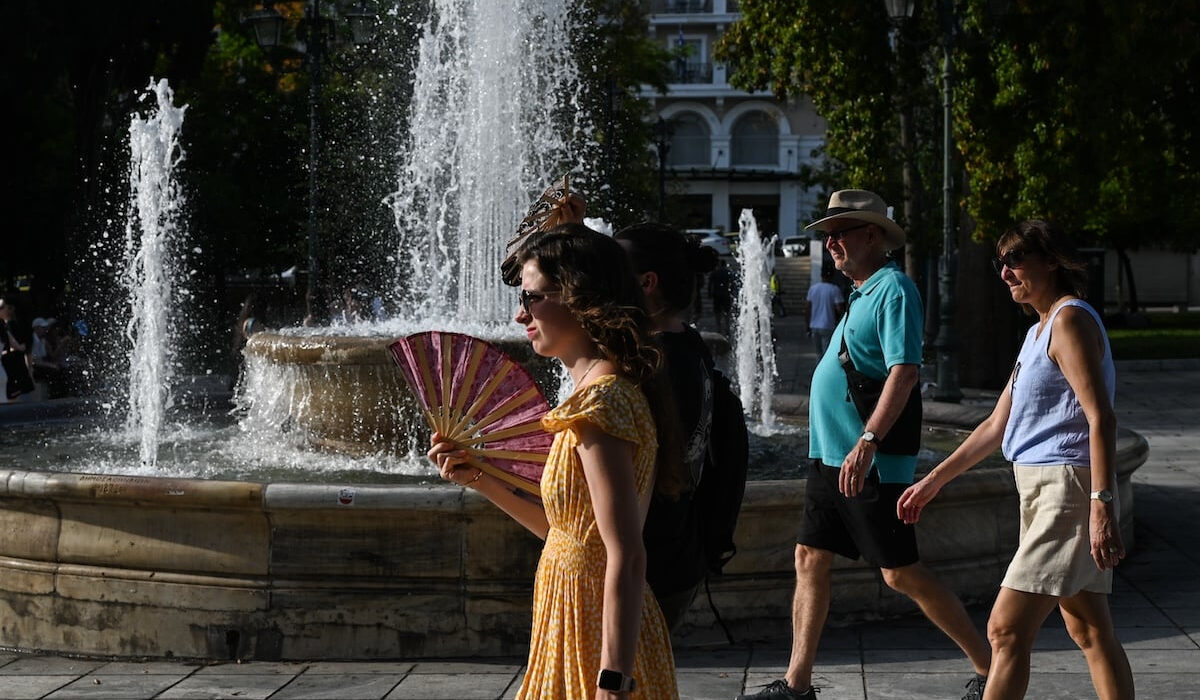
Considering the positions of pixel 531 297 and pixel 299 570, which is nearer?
pixel 531 297

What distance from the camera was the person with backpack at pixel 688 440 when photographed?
3.51 m

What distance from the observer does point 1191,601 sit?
273 inches

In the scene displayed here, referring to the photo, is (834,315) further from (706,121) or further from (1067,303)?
(706,121)

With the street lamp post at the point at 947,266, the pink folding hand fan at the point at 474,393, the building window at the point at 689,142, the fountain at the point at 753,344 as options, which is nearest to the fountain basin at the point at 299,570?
the pink folding hand fan at the point at 474,393

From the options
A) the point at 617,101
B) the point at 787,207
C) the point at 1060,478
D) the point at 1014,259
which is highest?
the point at 787,207

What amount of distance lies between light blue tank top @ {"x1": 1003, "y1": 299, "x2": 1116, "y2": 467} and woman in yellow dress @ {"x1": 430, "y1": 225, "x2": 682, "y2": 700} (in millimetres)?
1623

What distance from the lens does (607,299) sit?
305 cm

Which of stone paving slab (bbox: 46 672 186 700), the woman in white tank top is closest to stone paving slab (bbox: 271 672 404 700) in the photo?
stone paving slab (bbox: 46 672 186 700)

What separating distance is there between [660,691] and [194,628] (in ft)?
11.7

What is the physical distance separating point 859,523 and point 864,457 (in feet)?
0.97

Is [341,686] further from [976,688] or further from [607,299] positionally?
[607,299]

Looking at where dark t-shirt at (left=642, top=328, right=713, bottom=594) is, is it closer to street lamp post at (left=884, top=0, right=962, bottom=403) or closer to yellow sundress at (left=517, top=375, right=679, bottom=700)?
yellow sundress at (left=517, top=375, right=679, bottom=700)

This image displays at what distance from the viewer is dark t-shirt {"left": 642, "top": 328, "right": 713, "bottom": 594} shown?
3494 mm

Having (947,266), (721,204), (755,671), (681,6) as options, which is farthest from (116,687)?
(681,6)
